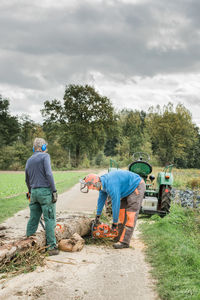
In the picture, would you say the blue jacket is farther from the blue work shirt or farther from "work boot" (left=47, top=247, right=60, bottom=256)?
"work boot" (left=47, top=247, right=60, bottom=256)

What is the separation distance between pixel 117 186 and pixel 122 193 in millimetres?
421

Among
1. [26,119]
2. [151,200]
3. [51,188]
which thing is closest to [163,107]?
[26,119]

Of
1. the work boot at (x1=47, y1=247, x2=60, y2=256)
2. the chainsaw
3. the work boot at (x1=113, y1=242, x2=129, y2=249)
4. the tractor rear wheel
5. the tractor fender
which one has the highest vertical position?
the tractor fender

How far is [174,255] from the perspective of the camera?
17.2 ft

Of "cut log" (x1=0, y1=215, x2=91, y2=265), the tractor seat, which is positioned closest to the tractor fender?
the tractor seat

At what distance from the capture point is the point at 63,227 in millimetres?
6328

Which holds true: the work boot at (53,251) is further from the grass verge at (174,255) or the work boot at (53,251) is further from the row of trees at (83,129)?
the row of trees at (83,129)

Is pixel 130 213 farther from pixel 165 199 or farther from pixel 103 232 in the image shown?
pixel 165 199

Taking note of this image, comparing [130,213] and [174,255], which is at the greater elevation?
[130,213]

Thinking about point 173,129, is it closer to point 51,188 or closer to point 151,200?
point 151,200

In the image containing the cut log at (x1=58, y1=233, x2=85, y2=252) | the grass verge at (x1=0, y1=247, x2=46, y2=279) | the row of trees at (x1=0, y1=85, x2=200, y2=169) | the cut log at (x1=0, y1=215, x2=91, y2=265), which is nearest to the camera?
the grass verge at (x1=0, y1=247, x2=46, y2=279)

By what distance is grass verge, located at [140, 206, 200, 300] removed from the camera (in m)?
3.95

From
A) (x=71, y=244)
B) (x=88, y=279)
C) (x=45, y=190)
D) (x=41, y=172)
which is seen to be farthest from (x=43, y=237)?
(x=88, y=279)

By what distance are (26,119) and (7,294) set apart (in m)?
61.2
